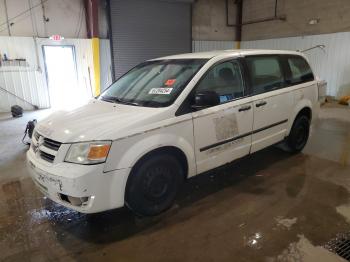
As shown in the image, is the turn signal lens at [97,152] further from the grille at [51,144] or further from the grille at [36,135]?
the grille at [36,135]

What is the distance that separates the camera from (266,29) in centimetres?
1198

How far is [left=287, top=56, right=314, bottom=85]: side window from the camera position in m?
3.83

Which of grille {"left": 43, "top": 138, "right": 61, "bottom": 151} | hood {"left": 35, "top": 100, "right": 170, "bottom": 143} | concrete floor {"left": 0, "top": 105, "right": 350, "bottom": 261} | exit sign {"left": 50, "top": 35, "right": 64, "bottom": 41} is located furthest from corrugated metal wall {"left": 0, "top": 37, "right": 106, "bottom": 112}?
grille {"left": 43, "top": 138, "right": 61, "bottom": 151}

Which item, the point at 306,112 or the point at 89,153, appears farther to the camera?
the point at 306,112

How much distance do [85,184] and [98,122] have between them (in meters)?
0.57

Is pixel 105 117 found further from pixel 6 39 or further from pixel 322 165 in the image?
pixel 6 39

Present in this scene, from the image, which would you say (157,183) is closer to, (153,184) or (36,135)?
(153,184)

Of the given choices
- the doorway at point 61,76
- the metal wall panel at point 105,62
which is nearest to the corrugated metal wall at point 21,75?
the doorway at point 61,76

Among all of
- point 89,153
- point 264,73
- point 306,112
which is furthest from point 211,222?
point 306,112

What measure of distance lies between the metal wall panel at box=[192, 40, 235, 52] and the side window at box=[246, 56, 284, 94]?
29.4 feet

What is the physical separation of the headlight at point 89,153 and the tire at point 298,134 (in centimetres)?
286

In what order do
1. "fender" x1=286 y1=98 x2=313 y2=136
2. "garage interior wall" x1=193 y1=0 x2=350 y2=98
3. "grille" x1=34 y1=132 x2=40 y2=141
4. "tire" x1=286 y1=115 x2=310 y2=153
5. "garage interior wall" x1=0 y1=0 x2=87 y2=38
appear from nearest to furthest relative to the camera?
1. "grille" x1=34 y1=132 x2=40 y2=141
2. "fender" x1=286 y1=98 x2=313 y2=136
3. "tire" x1=286 y1=115 x2=310 y2=153
4. "garage interior wall" x1=0 y1=0 x2=87 y2=38
5. "garage interior wall" x1=193 y1=0 x2=350 y2=98

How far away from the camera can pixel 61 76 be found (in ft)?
31.0

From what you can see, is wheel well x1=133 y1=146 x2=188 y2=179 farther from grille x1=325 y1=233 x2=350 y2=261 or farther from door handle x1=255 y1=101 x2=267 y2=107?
grille x1=325 y1=233 x2=350 y2=261
